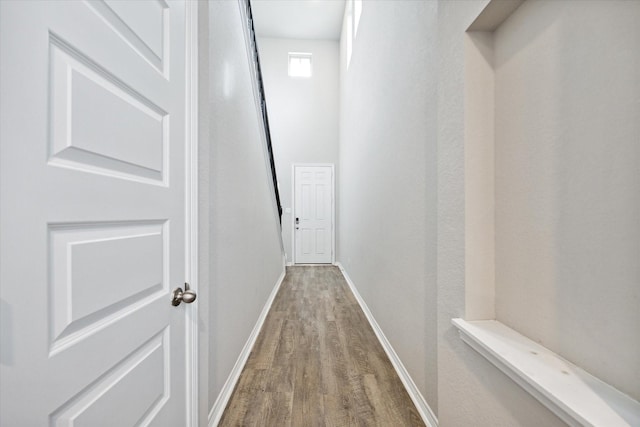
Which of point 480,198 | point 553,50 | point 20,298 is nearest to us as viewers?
point 20,298

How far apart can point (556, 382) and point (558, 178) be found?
51cm

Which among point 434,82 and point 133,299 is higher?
point 434,82

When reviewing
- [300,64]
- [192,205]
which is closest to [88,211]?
[192,205]

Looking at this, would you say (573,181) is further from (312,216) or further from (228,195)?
(312,216)

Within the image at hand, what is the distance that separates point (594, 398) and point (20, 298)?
1.13m

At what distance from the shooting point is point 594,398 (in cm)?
57

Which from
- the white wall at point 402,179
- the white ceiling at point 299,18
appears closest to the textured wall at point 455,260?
the white wall at point 402,179

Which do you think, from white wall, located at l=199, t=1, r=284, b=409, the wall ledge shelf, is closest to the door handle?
white wall, located at l=199, t=1, r=284, b=409

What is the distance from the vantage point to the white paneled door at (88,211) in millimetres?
443

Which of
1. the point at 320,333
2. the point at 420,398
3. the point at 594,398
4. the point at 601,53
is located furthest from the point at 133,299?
the point at 320,333

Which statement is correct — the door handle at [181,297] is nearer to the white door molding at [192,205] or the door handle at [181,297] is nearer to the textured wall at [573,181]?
the white door molding at [192,205]

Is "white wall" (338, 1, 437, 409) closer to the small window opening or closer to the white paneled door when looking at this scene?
the white paneled door

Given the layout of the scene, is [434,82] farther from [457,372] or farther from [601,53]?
[457,372]

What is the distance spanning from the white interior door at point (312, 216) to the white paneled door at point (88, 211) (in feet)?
15.0
